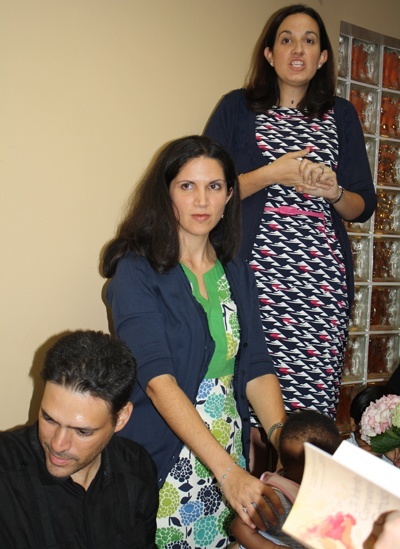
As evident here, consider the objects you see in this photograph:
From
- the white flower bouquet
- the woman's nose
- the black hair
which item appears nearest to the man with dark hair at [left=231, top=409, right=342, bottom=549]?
the white flower bouquet

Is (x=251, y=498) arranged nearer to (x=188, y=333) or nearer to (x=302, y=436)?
(x=302, y=436)

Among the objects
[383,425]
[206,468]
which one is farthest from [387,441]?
[206,468]

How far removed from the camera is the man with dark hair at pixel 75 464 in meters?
1.31

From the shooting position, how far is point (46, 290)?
2131mm

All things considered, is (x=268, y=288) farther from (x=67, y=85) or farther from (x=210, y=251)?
(x=67, y=85)

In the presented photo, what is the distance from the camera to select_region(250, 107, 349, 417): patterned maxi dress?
80.4 inches

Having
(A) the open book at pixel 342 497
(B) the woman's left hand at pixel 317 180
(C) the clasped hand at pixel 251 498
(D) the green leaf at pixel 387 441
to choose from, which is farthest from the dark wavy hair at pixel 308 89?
(A) the open book at pixel 342 497

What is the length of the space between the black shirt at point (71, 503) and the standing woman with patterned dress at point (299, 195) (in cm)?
70

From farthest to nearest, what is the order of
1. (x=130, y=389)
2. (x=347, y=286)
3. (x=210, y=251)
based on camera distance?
1. (x=347, y=286)
2. (x=210, y=251)
3. (x=130, y=389)

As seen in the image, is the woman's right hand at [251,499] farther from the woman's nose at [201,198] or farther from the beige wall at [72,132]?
the beige wall at [72,132]

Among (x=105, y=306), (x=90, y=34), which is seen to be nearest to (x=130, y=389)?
(x=105, y=306)

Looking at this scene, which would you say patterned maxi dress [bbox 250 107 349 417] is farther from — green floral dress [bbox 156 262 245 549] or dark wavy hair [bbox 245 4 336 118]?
green floral dress [bbox 156 262 245 549]

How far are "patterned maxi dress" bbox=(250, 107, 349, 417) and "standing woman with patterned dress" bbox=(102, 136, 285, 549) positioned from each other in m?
0.19

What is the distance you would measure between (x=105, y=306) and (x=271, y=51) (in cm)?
102
